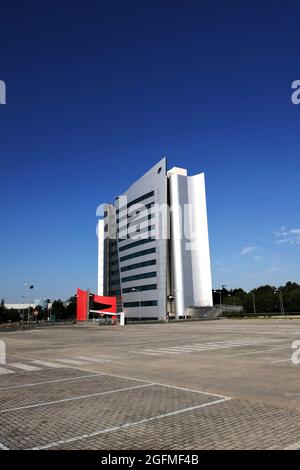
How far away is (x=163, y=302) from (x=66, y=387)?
99403 mm

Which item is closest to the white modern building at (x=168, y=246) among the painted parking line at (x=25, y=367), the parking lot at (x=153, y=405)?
the painted parking line at (x=25, y=367)

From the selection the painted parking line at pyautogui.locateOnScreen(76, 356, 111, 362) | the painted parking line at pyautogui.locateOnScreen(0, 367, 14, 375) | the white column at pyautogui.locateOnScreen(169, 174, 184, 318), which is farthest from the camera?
the white column at pyautogui.locateOnScreen(169, 174, 184, 318)

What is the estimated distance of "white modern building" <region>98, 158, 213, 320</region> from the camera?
114125mm

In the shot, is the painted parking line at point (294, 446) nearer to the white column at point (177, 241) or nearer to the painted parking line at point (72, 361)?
the painted parking line at point (72, 361)

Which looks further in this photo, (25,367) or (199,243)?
(199,243)

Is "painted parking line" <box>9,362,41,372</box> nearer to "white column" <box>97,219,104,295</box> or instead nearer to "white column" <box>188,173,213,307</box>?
"white column" <box>188,173,213,307</box>

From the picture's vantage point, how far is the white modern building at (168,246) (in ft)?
374

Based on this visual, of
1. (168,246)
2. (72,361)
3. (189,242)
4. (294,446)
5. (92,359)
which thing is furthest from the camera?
(189,242)

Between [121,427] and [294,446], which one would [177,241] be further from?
[294,446]

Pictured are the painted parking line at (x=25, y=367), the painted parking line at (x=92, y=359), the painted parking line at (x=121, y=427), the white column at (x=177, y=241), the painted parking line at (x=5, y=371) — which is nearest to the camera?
the painted parking line at (x=121, y=427)

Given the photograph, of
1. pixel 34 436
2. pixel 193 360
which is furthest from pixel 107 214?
pixel 34 436

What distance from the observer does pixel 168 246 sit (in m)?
118

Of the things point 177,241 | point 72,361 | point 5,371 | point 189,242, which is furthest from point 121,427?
point 189,242

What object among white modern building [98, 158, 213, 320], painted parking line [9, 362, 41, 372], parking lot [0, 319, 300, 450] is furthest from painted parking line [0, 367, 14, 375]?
white modern building [98, 158, 213, 320]
